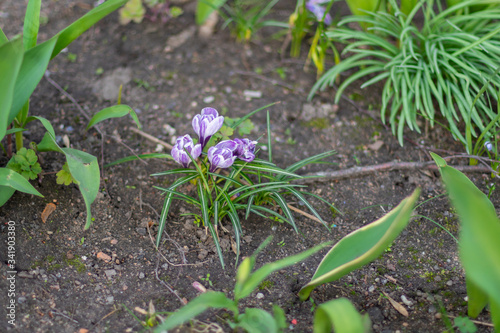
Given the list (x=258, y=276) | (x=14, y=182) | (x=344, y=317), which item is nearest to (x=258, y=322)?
(x=258, y=276)

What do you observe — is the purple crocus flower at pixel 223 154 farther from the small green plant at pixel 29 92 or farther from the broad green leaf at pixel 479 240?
the broad green leaf at pixel 479 240

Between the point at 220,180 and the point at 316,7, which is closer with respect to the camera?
the point at 220,180

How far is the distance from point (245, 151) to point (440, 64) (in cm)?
133

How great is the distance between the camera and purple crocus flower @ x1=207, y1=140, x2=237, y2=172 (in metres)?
1.73

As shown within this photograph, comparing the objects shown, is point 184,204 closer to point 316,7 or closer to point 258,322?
point 258,322

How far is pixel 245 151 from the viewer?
1.80 metres

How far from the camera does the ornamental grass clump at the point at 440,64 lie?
7.50 feet

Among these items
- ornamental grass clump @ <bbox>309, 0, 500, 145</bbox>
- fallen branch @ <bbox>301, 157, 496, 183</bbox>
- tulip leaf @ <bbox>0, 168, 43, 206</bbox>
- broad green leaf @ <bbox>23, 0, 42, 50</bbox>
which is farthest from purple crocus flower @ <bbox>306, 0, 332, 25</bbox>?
tulip leaf @ <bbox>0, 168, 43, 206</bbox>

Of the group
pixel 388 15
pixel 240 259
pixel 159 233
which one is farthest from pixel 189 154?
pixel 388 15

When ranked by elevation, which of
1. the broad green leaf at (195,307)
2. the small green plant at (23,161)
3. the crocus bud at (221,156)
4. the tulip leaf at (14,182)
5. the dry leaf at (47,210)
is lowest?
the dry leaf at (47,210)

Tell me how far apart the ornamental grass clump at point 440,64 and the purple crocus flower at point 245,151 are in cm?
89

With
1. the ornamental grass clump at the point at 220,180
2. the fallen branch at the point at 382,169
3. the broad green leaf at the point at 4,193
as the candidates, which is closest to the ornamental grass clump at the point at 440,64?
the fallen branch at the point at 382,169

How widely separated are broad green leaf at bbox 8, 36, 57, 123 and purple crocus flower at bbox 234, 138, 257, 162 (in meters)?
0.80

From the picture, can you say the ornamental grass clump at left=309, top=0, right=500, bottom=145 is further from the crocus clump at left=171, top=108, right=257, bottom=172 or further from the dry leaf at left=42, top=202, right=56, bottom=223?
the dry leaf at left=42, top=202, right=56, bottom=223
